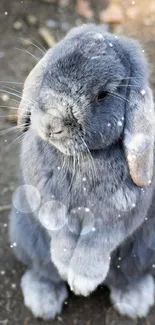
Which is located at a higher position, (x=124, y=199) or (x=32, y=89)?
(x=32, y=89)

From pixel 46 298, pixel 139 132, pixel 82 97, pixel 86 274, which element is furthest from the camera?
pixel 46 298

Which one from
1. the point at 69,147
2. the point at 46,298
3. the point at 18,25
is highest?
the point at 18,25

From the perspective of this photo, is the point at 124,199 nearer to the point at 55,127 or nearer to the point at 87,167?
the point at 87,167

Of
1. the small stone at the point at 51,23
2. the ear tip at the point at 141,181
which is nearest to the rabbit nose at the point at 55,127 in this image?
the ear tip at the point at 141,181

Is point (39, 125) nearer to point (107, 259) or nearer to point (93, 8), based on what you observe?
point (107, 259)

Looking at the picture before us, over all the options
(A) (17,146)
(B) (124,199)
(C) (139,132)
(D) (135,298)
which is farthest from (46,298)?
(C) (139,132)

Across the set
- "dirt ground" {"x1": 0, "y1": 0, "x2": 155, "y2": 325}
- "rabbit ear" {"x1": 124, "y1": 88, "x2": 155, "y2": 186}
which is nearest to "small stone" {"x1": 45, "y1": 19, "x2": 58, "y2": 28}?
"dirt ground" {"x1": 0, "y1": 0, "x2": 155, "y2": 325}

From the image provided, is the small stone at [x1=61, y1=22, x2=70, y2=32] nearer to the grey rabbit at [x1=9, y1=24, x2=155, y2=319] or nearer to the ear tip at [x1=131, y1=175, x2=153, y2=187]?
the grey rabbit at [x1=9, y1=24, x2=155, y2=319]

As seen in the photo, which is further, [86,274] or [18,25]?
[18,25]

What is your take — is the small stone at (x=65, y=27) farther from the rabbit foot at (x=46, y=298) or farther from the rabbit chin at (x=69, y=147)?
the rabbit chin at (x=69, y=147)
